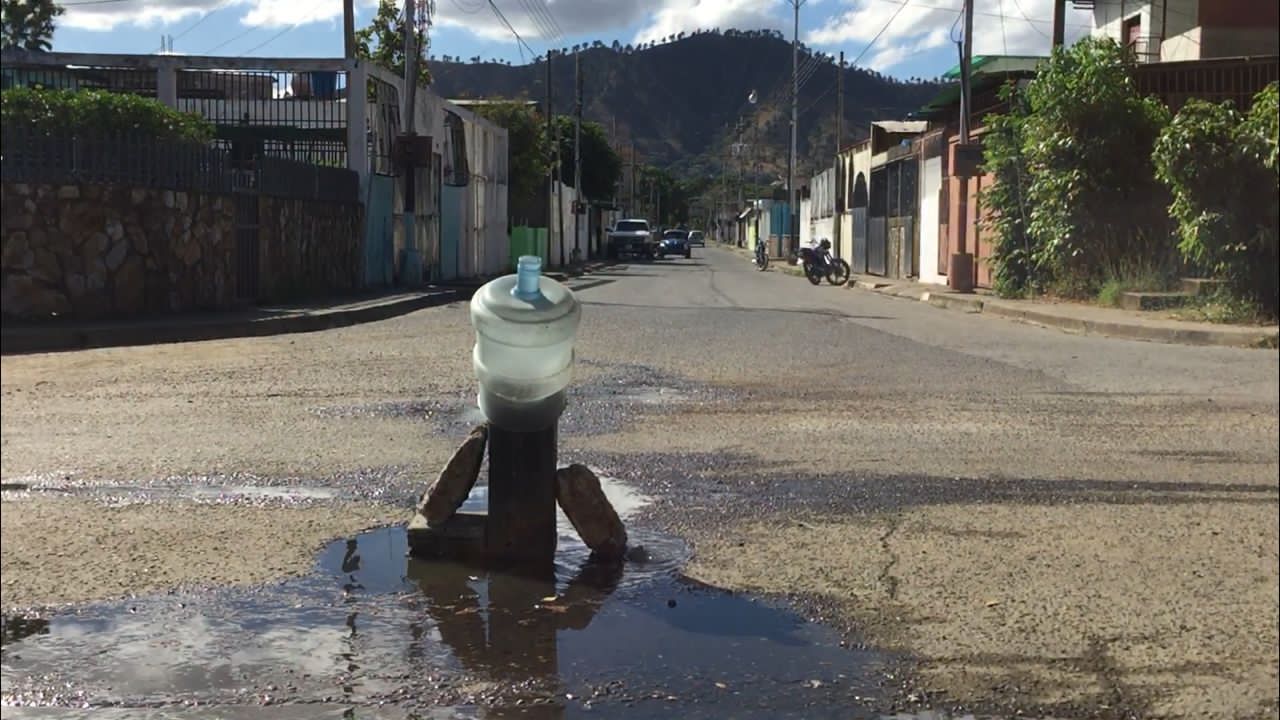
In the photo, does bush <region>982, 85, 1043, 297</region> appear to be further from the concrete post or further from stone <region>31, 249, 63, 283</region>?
stone <region>31, 249, 63, 283</region>

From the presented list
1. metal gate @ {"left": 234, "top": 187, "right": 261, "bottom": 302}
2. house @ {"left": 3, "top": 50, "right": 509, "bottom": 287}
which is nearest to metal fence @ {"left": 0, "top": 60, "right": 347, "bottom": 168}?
house @ {"left": 3, "top": 50, "right": 509, "bottom": 287}

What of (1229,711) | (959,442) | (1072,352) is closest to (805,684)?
(1229,711)

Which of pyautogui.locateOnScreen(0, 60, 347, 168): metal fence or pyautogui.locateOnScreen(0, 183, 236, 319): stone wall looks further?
pyautogui.locateOnScreen(0, 60, 347, 168): metal fence

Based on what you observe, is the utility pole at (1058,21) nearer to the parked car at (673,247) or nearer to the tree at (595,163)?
the parked car at (673,247)

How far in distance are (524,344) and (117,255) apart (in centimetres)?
155

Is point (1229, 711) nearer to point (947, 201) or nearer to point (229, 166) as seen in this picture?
point (229, 166)

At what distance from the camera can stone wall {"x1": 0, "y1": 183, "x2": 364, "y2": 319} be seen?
68.9 inches

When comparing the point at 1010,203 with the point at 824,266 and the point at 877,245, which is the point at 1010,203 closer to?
the point at 824,266

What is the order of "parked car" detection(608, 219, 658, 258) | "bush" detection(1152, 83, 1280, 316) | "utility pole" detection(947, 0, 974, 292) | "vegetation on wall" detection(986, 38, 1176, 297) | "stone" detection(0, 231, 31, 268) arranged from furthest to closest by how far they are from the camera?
1. "parked car" detection(608, 219, 658, 258)
2. "utility pole" detection(947, 0, 974, 292)
3. "vegetation on wall" detection(986, 38, 1176, 297)
4. "bush" detection(1152, 83, 1280, 316)
5. "stone" detection(0, 231, 31, 268)

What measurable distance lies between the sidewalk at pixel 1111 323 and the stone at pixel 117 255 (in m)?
9.77

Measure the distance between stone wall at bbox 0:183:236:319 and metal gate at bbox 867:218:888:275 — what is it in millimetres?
34695

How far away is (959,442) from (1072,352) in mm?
4994

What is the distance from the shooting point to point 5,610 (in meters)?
3.25

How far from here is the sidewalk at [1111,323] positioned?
36.7 ft
